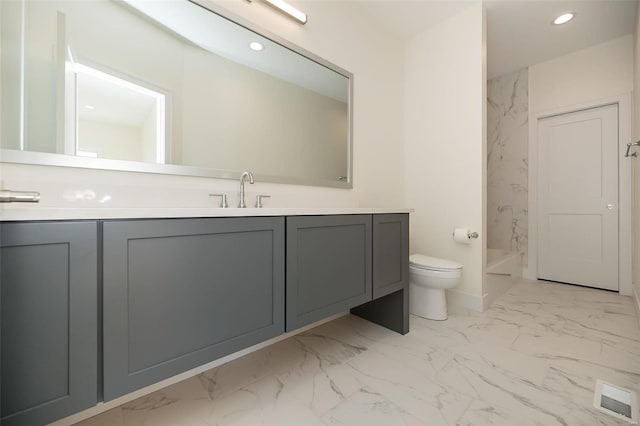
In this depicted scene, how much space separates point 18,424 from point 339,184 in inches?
71.3

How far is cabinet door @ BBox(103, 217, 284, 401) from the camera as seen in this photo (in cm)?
81

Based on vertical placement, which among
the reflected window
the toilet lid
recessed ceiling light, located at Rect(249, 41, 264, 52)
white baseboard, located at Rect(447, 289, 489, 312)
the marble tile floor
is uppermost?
recessed ceiling light, located at Rect(249, 41, 264, 52)

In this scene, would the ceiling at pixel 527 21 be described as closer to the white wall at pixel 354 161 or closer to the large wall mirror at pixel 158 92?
the white wall at pixel 354 161

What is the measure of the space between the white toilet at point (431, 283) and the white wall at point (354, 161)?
656 mm

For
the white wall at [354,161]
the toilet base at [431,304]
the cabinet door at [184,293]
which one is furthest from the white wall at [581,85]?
the cabinet door at [184,293]

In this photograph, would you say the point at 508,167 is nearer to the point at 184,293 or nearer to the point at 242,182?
the point at 242,182

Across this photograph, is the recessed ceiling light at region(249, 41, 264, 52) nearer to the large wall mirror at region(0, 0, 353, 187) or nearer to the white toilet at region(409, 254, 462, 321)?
the large wall mirror at region(0, 0, 353, 187)

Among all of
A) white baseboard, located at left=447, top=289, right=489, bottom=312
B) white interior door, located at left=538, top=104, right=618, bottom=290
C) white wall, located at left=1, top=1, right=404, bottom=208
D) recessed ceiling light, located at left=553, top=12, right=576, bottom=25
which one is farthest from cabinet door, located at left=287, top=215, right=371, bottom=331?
white interior door, located at left=538, top=104, right=618, bottom=290

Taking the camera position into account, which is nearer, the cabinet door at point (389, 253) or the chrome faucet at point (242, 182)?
the chrome faucet at point (242, 182)

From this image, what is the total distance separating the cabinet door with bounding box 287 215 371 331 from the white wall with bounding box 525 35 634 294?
2.83m

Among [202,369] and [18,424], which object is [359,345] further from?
[18,424]

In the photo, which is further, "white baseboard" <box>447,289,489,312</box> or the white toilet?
"white baseboard" <box>447,289,489,312</box>

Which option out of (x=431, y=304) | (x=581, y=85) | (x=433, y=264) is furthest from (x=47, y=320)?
(x=581, y=85)

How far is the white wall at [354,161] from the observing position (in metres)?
1.08
